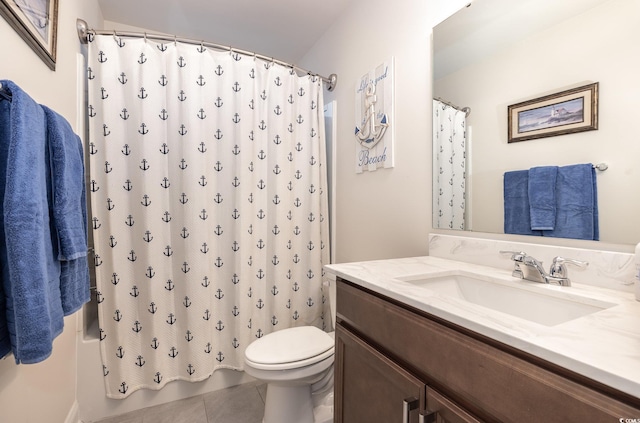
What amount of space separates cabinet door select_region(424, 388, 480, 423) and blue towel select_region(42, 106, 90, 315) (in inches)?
40.9

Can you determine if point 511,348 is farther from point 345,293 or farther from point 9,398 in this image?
point 9,398

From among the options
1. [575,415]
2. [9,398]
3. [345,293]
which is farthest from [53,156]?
[575,415]

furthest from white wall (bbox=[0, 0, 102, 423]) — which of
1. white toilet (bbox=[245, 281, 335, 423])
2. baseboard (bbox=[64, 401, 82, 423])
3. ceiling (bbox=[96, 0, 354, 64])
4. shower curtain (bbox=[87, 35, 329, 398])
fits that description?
white toilet (bbox=[245, 281, 335, 423])

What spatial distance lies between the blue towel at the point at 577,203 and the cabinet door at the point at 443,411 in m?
0.67

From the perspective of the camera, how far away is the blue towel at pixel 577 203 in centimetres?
86

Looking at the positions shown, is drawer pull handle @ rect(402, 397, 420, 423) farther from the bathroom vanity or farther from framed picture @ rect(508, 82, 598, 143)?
framed picture @ rect(508, 82, 598, 143)

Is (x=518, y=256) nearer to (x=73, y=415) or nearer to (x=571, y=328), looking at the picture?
(x=571, y=328)

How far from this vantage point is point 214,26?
2.14 meters

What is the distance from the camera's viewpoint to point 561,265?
0.86 metres

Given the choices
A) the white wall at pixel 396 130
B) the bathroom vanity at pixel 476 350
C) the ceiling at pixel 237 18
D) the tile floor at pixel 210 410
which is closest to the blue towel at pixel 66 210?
the bathroom vanity at pixel 476 350

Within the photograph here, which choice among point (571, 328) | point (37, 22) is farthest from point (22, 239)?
point (571, 328)

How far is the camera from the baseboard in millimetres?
1367

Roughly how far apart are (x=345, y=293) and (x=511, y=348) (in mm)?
558

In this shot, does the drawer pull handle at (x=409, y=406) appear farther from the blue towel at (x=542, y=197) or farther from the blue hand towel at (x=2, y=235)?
the blue hand towel at (x=2, y=235)
